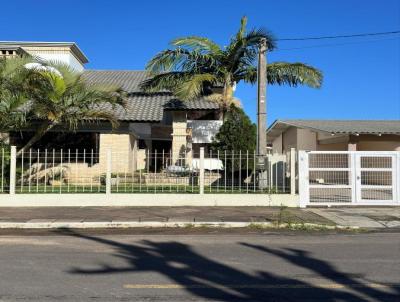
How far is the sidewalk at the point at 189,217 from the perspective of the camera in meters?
12.4

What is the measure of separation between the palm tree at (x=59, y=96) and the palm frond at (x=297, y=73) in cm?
708

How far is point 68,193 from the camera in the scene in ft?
51.8

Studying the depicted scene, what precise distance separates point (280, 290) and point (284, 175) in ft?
36.0

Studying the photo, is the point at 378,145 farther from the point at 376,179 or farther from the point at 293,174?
the point at 293,174

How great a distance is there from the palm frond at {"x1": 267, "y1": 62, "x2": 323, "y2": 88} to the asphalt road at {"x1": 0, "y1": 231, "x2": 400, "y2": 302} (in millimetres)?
11851

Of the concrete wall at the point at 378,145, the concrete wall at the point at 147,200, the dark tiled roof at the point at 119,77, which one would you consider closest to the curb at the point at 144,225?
the concrete wall at the point at 147,200

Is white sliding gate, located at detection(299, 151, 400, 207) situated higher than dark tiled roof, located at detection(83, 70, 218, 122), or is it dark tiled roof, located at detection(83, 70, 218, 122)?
dark tiled roof, located at detection(83, 70, 218, 122)

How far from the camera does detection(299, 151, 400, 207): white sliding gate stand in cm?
1611

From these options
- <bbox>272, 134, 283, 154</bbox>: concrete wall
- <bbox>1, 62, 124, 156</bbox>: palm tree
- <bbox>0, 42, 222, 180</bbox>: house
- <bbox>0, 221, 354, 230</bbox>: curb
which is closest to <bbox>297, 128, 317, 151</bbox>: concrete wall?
<bbox>272, 134, 283, 154</bbox>: concrete wall

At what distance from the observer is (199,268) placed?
7434 mm

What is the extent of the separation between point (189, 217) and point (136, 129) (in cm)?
1222

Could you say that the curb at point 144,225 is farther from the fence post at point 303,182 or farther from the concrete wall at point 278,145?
the concrete wall at point 278,145

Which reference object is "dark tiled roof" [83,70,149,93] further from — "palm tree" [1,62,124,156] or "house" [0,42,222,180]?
"palm tree" [1,62,124,156]

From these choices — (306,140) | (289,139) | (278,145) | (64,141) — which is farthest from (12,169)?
(278,145)
